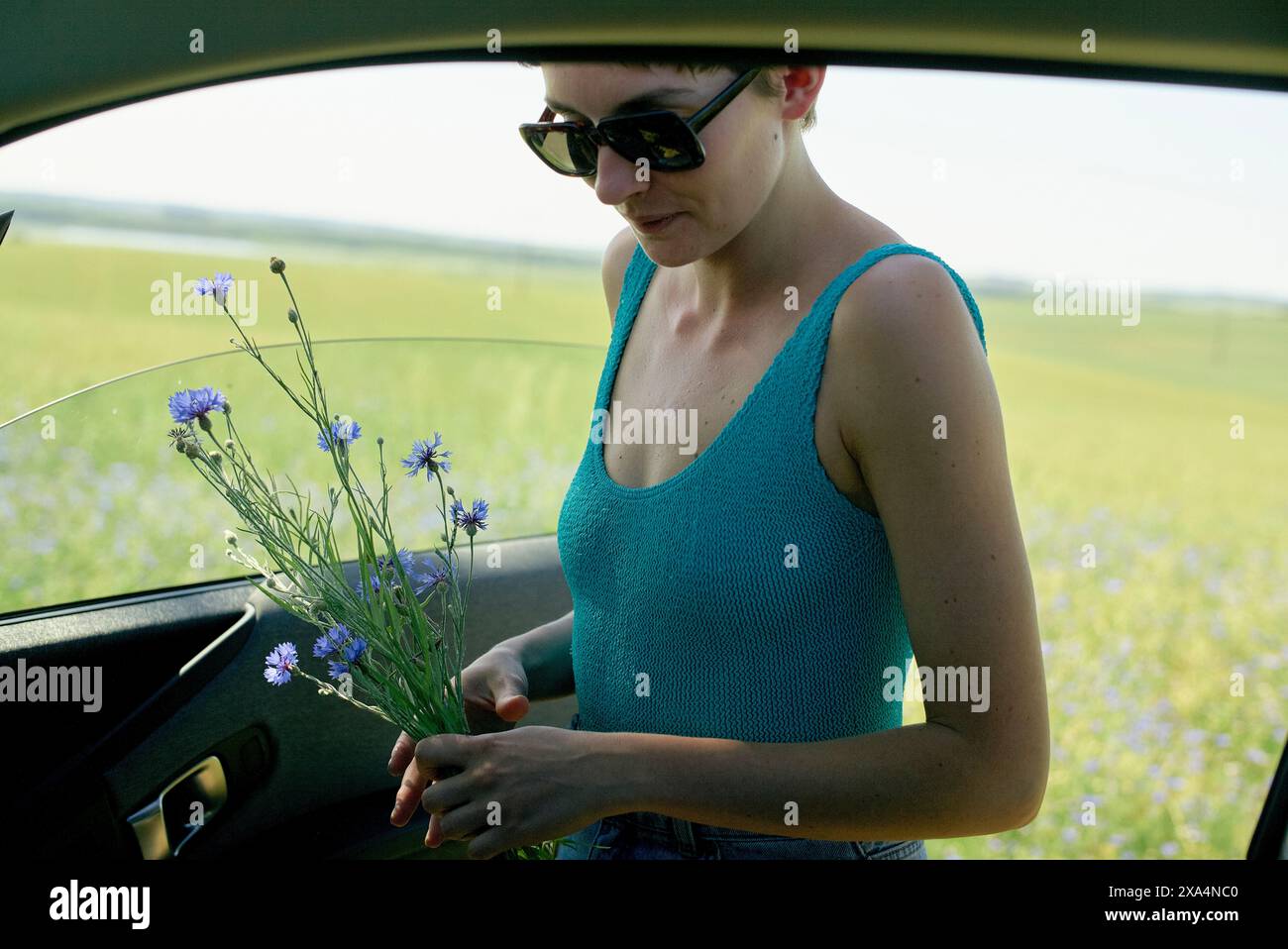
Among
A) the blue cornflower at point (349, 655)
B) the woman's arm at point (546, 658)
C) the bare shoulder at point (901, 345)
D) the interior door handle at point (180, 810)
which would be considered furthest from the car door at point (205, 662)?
the bare shoulder at point (901, 345)

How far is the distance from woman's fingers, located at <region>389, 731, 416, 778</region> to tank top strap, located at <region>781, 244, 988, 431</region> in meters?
0.64

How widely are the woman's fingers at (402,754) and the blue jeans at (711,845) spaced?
0.89 feet

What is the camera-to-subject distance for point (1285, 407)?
1659 cm

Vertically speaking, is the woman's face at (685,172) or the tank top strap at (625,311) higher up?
the woman's face at (685,172)

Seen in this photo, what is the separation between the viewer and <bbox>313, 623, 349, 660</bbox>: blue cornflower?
1.30 metres

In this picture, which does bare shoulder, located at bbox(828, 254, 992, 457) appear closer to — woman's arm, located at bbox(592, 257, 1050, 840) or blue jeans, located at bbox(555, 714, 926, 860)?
woman's arm, located at bbox(592, 257, 1050, 840)

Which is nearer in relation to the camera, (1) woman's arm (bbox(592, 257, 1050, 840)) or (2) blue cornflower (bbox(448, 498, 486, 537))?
(1) woman's arm (bbox(592, 257, 1050, 840))

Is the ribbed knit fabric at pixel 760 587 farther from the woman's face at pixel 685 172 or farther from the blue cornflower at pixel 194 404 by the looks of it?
the blue cornflower at pixel 194 404

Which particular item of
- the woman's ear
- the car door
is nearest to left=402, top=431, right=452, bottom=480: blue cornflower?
the woman's ear

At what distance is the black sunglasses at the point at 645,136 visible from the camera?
1.23 m

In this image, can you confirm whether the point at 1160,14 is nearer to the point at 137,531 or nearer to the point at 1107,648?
the point at 137,531


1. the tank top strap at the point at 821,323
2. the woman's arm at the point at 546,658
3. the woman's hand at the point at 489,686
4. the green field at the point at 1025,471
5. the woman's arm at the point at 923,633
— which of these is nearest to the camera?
the woman's arm at the point at 923,633

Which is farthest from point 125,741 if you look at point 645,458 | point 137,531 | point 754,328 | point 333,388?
point 137,531

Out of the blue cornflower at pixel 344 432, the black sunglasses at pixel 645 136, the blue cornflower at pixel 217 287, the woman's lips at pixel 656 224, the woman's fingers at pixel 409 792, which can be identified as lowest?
the woman's fingers at pixel 409 792
